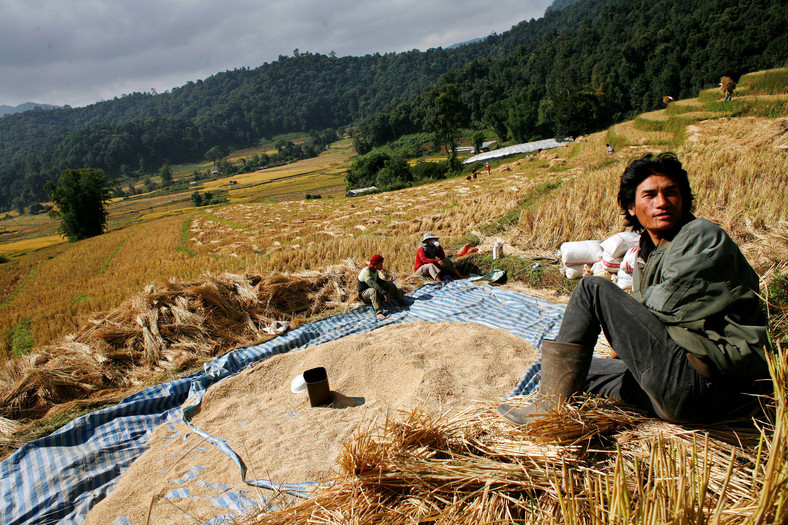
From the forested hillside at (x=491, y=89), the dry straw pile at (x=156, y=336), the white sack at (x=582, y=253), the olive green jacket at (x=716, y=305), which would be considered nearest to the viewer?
the olive green jacket at (x=716, y=305)

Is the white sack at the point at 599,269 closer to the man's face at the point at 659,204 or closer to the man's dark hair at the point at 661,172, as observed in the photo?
the man's dark hair at the point at 661,172

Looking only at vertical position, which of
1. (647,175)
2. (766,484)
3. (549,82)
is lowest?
(766,484)

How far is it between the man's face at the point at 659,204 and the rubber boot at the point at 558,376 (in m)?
0.81

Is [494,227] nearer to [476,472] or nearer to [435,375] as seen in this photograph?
[435,375]

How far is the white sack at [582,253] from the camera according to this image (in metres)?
5.27

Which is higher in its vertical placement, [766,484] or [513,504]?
[766,484]

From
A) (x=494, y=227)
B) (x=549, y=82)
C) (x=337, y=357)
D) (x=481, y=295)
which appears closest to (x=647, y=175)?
(x=337, y=357)

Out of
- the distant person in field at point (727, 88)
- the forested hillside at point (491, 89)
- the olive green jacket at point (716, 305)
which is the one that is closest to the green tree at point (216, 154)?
the forested hillside at point (491, 89)

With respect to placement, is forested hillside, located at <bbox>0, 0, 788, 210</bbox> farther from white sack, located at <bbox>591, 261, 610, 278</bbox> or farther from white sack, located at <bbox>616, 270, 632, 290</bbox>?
white sack, located at <bbox>616, 270, 632, 290</bbox>

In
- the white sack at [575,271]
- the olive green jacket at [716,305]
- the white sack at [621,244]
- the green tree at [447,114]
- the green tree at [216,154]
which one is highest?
the green tree at [216,154]

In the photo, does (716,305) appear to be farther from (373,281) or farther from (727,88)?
(727,88)

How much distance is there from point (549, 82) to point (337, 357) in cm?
7257

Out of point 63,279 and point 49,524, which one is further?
point 63,279

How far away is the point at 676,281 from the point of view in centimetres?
177
